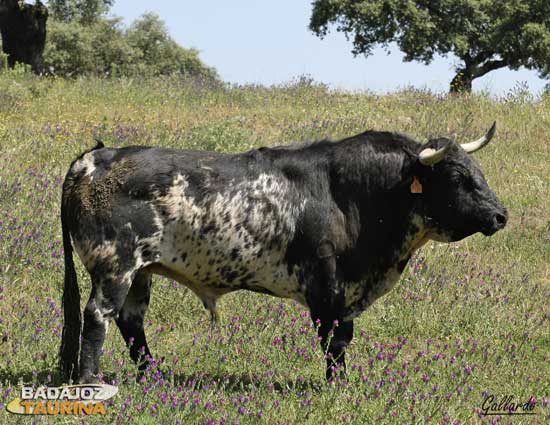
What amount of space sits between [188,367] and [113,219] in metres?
1.51

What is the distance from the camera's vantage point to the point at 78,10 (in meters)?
49.0

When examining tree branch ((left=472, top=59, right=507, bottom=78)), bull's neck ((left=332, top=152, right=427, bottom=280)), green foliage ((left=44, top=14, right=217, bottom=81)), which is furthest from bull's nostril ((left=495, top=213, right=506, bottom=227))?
green foliage ((left=44, top=14, right=217, bottom=81))

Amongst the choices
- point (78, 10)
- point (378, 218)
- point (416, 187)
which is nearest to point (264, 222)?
point (378, 218)

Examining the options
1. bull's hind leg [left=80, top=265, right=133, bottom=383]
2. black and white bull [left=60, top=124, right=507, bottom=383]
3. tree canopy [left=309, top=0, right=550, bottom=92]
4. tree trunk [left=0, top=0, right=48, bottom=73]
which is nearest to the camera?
bull's hind leg [left=80, top=265, right=133, bottom=383]

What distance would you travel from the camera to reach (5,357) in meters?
6.52

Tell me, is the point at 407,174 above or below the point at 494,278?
above

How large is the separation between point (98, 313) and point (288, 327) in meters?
2.13

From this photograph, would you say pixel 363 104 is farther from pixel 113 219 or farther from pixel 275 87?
pixel 113 219

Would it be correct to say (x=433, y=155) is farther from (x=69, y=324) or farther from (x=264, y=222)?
(x=69, y=324)

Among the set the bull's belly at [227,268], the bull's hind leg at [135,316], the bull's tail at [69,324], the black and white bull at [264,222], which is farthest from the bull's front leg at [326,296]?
the bull's tail at [69,324]

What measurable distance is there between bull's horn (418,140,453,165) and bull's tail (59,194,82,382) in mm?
2730

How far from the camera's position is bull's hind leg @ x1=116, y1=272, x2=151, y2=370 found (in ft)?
21.9

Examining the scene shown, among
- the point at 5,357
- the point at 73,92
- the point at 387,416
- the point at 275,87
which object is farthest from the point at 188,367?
the point at 275,87

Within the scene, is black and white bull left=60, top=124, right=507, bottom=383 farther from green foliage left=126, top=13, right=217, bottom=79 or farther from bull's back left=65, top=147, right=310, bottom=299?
green foliage left=126, top=13, right=217, bottom=79
